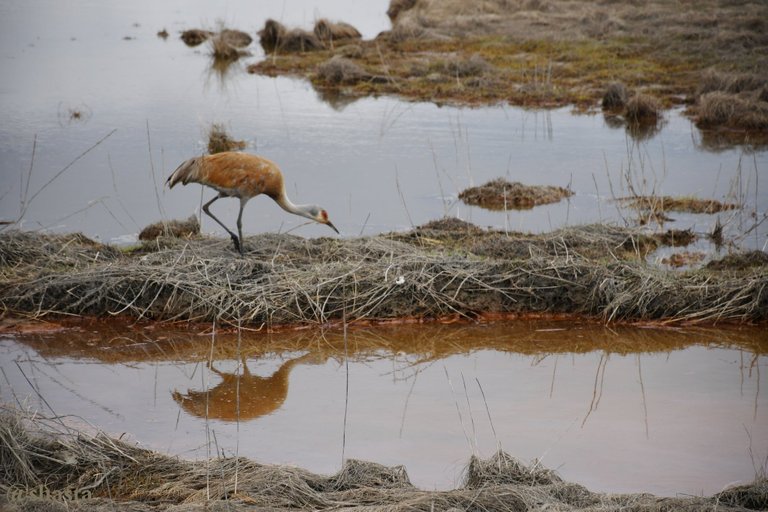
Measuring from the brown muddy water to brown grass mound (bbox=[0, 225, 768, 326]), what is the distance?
0.64ft

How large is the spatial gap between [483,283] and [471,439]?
246cm

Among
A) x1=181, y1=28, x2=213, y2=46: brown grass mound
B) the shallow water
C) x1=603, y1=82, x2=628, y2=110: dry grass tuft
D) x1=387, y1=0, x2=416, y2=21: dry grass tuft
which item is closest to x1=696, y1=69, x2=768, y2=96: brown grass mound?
the shallow water

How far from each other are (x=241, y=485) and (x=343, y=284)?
3.21 meters

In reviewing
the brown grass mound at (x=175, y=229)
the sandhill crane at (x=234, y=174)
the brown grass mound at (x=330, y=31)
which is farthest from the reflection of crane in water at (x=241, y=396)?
the brown grass mound at (x=330, y=31)

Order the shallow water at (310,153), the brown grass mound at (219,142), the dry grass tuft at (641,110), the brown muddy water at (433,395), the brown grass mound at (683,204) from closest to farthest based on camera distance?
the brown muddy water at (433,395), the shallow water at (310,153), the brown grass mound at (683,204), the brown grass mound at (219,142), the dry grass tuft at (641,110)

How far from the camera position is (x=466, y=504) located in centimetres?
501

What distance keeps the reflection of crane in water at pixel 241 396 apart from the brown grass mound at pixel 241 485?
94 cm

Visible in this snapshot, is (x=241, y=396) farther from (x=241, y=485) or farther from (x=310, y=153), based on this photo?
(x=310, y=153)

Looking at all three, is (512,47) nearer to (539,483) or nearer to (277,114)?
(277,114)

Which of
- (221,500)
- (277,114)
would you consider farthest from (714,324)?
(277,114)

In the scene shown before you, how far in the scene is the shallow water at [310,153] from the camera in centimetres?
1141

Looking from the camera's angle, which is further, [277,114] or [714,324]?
[277,114]

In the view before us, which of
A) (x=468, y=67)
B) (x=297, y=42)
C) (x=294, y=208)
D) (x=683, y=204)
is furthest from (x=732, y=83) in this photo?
(x=294, y=208)

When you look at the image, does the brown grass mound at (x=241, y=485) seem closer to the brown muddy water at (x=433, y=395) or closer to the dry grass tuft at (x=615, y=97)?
the brown muddy water at (x=433, y=395)
